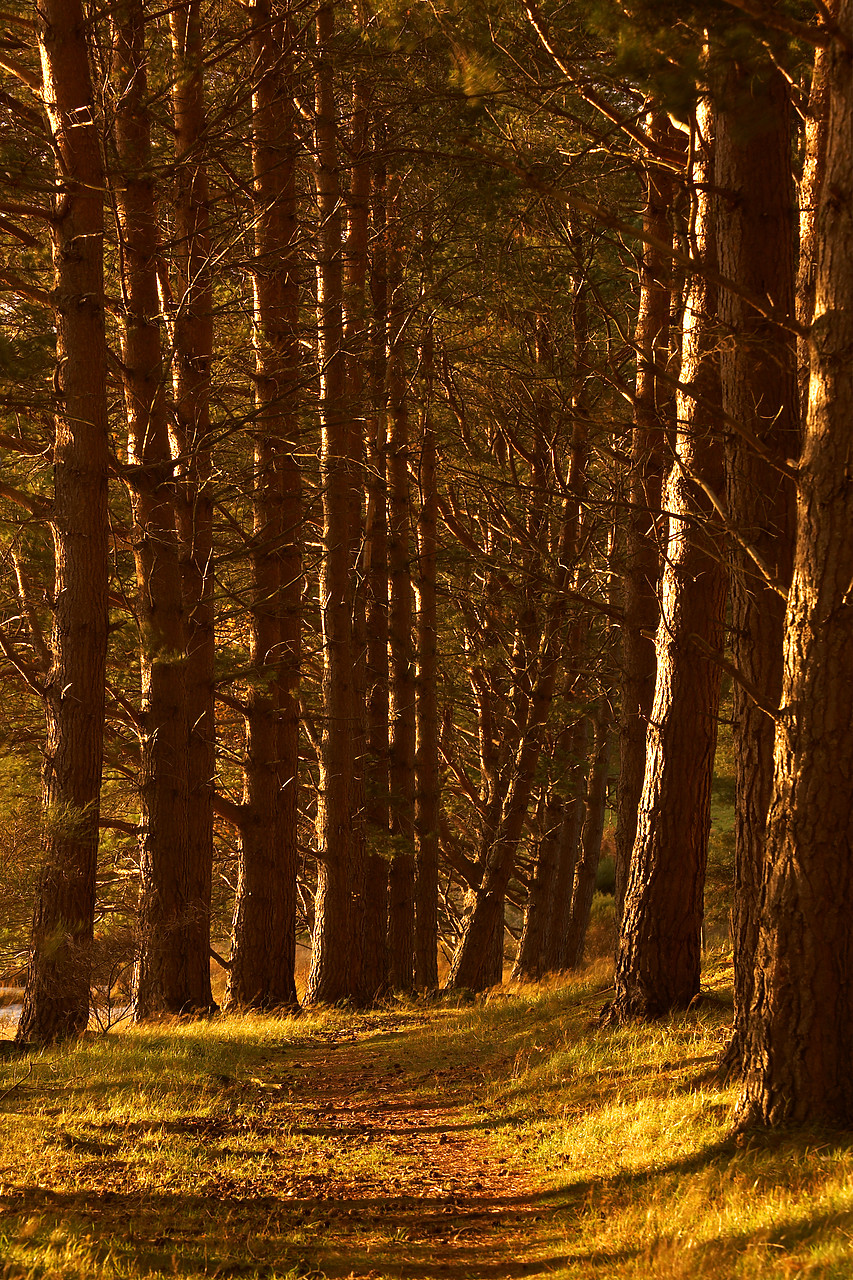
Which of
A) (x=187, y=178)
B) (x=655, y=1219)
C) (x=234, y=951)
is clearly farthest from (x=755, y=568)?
(x=234, y=951)

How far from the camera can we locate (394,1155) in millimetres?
6418

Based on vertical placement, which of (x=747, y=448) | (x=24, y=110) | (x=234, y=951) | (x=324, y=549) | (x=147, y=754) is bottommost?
(x=234, y=951)

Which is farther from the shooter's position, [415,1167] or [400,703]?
[400,703]

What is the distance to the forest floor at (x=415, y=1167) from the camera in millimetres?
4199

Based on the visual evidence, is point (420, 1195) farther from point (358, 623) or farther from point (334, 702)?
point (358, 623)

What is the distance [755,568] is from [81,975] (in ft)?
20.3

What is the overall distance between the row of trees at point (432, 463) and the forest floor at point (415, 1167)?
27.1 inches

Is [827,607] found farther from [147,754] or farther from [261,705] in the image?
[261,705]

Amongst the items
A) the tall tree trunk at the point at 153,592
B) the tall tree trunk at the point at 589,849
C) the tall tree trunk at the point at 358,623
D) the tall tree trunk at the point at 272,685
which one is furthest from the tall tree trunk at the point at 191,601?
the tall tree trunk at the point at 589,849

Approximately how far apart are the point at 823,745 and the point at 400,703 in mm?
11536

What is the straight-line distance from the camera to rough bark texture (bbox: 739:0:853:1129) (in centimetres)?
505

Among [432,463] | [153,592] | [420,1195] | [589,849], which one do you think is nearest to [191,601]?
[153,592]

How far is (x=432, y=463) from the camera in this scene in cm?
1612

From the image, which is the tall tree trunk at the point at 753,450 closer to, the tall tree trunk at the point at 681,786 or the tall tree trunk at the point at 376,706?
the tall tree trunk at the point at 681,786
